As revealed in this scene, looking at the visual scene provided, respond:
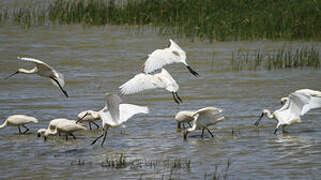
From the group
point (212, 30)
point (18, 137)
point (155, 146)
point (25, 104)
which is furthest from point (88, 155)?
point (212, 30)

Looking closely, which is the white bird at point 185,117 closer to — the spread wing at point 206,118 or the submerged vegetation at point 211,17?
the spread wing at point 206,118

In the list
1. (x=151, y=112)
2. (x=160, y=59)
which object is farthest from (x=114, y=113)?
(x=151, y=112)

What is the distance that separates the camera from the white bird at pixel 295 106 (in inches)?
378

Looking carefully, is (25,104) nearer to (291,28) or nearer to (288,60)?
(288,60)

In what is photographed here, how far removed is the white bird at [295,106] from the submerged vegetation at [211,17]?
8143 mm

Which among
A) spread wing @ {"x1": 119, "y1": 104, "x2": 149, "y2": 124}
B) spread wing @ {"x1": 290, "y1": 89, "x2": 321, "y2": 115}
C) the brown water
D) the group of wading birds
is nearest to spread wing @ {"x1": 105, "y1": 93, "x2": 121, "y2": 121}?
the group of wading birds

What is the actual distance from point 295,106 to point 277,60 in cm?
561

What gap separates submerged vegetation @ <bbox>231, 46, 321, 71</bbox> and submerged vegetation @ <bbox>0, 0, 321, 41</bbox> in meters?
1.54

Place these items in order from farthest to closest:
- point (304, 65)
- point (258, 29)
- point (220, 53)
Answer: point (258, 29)
point (220, 53)
point (304, 65)

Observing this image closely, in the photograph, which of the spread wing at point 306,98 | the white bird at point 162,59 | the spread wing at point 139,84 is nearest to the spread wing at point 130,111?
the spread wing at point 139,84

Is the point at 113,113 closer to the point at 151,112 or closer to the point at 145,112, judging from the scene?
the point at 145,112

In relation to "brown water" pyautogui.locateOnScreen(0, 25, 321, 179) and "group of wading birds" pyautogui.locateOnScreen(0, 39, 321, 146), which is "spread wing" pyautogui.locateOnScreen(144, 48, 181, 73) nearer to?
"group of wading birds" pyautogui.locateOnScreen(0, 39, 321, 146)

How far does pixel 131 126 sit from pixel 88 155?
1.74 metres

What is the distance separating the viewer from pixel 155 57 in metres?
10.9
